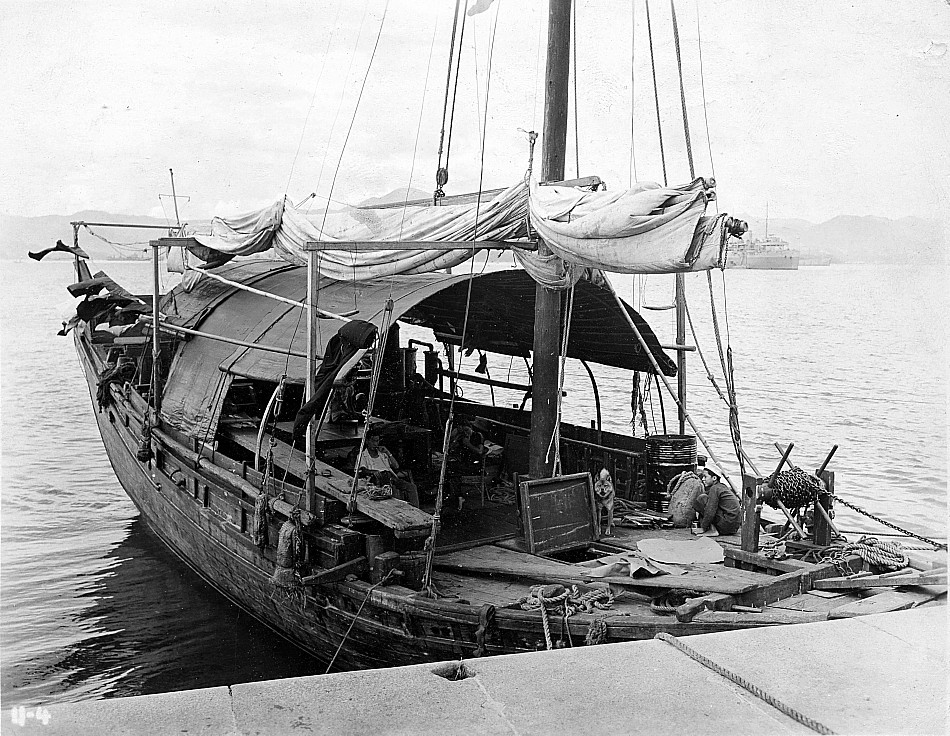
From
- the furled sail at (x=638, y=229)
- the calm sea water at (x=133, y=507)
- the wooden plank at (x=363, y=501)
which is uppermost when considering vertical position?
the furled sail at (x=638, y=229)

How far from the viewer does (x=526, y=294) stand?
34.9 feet

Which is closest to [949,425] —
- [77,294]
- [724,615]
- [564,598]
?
[724,615]

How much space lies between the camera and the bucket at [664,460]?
9.84m

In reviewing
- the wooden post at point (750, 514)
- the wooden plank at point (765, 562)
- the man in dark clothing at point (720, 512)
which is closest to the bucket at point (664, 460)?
the man in dark clothing at point (720, 512)

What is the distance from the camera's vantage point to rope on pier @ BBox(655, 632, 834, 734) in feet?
7.72

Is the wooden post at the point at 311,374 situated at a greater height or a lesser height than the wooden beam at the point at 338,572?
greater

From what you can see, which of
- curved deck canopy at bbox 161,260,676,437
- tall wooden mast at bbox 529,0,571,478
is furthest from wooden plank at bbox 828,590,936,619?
curved deck canopy at bbox 161,260,676,437

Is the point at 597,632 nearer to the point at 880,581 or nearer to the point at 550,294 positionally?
the point at 880,581

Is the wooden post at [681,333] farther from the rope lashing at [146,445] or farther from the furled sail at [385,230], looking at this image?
the rope lashing at [146,445]

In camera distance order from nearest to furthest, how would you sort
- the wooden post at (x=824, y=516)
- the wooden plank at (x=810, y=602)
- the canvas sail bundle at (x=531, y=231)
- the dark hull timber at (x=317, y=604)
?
the canvas sail bundle at (x=531, y=231)
the wooden plank at (x=810, y=602)
the dark hull timber at (x=317, y=604)
the wooden post at (x=824, y=516)

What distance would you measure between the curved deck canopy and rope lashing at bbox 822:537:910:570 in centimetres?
378

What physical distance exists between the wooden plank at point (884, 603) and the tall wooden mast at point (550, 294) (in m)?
3.63

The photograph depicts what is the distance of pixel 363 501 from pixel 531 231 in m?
2.94

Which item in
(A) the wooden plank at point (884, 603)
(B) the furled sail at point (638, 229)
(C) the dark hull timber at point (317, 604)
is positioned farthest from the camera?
(C) the dark hull timber at point (317, 604)
